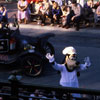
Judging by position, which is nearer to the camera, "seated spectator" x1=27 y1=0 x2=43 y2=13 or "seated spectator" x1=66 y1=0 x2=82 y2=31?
"seated spectator" x1=66 y1=0 x2=82 y2=31

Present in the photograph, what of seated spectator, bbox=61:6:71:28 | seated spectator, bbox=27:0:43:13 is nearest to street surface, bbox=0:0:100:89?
seated spectator, bbox=61:6:71:28

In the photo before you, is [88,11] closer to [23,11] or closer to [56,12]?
[56,12]

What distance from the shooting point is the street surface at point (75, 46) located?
793 centimetres

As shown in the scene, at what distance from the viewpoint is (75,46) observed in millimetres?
11062

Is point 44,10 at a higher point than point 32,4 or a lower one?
lower

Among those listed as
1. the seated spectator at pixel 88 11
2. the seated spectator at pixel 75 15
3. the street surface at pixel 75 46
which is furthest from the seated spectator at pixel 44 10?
the seated spectator at pixel 88 11

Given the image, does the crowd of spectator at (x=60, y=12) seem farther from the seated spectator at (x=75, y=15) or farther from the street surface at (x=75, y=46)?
the street surface at (x=75, y=46)

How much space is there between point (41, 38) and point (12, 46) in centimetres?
99

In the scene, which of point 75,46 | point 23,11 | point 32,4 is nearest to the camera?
point 75,46

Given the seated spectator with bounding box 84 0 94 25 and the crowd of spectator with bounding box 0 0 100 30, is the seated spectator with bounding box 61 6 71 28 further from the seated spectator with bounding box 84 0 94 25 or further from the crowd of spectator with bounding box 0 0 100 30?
the seated spectator with bounding box 84 0 94 25

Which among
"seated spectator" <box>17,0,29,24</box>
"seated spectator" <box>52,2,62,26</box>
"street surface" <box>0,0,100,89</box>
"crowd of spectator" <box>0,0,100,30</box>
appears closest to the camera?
"street surface" <box>0,0,100,89</box>

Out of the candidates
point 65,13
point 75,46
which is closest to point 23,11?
point 65,13

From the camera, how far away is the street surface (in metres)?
7.93

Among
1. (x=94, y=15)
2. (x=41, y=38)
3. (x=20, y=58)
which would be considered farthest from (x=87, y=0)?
(x=20, y=58)
